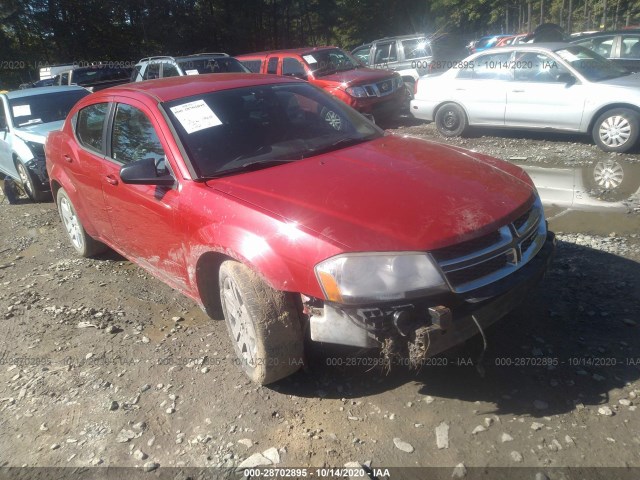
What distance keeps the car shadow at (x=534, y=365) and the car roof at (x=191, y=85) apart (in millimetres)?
1976

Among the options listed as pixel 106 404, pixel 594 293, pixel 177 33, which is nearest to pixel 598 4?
pixel 177 33

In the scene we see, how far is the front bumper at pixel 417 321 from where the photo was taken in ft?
7.63

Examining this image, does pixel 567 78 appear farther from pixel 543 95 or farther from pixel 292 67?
pixel 292 67

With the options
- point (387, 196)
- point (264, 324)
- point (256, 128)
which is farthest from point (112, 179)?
point (387, 196)

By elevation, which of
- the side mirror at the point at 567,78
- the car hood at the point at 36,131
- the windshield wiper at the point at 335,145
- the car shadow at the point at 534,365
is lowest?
the car shadow at the point at 534,365

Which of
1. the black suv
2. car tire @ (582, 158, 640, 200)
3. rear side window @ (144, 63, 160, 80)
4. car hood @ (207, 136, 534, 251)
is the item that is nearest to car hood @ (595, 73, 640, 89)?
car tire @ (582, 158, 640, 200)

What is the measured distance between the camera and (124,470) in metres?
2.54

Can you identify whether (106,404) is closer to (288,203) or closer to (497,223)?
(288,203)

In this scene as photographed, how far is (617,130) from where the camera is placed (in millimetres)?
7250

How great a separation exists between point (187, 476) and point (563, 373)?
2.10 metres

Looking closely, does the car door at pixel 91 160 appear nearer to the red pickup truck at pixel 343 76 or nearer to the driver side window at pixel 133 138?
the driver side window at pixel 133 138

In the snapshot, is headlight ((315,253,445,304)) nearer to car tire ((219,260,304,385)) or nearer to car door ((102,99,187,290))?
car tire ((219,260,304,385))

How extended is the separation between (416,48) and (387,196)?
41.3 ft

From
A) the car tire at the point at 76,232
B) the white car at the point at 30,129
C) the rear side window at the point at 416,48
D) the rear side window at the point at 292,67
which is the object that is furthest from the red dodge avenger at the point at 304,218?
the rear side window at the point at 416,48
